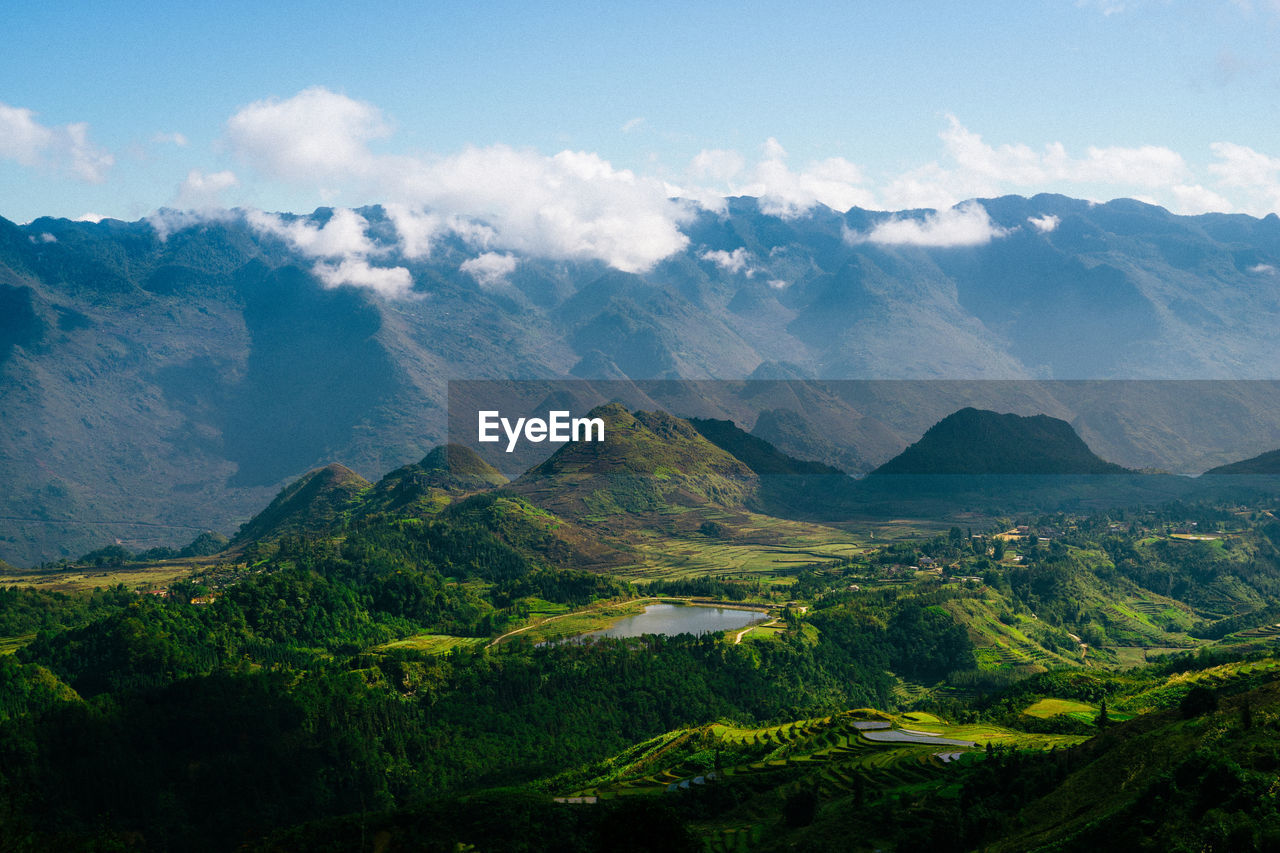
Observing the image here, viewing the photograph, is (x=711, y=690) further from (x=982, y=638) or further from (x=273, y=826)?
(x=273, y=826)

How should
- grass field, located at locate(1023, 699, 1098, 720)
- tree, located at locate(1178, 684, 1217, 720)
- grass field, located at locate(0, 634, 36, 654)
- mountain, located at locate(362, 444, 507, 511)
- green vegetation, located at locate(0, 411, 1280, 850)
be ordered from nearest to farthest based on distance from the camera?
green vegetation, located at locate(0, 411, 1280, 850) < tree, located at locate(1178, 684, 1217, 720) < grass field, located at locate(1023, 699, 1098, 720) < grass field, located at locate(0, 634, 36, 654) < mountain, located at locate(362, 444, 507, 511)

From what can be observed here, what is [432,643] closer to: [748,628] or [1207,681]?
[748,628]

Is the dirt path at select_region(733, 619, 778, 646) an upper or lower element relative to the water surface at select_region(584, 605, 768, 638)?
upper

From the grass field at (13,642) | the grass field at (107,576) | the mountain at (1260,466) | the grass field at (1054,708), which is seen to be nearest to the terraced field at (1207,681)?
the grass field at (1054,708)

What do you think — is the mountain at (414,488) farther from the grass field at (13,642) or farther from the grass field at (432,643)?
the grass field at (13,642)

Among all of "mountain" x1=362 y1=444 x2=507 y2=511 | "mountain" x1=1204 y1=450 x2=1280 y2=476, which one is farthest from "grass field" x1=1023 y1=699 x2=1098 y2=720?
"mountain" x1=1204 y1=450 x2=1280 y2=476

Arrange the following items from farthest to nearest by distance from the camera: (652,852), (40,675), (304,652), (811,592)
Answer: (811,592), (304,652), (40,675), (652,852)

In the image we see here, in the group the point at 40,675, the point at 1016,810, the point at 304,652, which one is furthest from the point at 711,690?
the point at 40,675

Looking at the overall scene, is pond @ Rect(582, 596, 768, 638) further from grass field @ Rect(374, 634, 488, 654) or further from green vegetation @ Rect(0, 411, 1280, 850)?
grass field @ Rect(374, 634, 488, 654)

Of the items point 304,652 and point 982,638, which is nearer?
point 304,652
